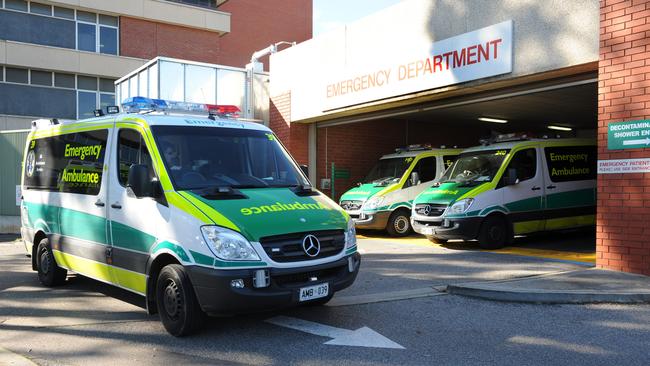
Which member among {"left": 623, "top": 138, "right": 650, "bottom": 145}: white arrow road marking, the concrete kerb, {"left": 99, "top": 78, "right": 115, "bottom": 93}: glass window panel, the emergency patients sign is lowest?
the concrete kerb

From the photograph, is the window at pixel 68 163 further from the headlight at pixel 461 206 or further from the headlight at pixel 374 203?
the headlight at pixel 374 203

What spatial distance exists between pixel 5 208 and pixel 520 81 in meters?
16.1

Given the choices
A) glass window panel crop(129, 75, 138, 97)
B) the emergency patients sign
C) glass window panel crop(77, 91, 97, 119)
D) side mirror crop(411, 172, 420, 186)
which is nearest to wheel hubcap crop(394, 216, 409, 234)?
side mirror crop(411, 172, 420, 186)

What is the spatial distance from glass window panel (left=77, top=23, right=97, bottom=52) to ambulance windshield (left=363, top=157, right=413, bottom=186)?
2117 cm

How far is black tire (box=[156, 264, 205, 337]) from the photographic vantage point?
17.1ft

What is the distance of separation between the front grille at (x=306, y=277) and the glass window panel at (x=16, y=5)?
28487mm

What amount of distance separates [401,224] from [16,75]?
22937 mm

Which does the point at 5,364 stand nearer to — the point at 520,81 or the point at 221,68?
the point at 520,81

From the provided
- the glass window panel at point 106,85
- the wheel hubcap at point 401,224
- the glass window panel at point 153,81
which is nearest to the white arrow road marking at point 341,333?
the wheel hubcap at point 401,224

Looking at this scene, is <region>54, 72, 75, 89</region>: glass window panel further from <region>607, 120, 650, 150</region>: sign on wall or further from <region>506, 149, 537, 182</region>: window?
<region>607, 120, 650, 150</region>: sign on wall

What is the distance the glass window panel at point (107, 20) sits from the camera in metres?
30.2

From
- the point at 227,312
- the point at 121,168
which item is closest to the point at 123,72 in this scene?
the point at 121,168

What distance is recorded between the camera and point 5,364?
4.62m

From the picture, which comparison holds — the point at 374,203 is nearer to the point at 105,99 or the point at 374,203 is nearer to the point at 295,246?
the point at 295,246
